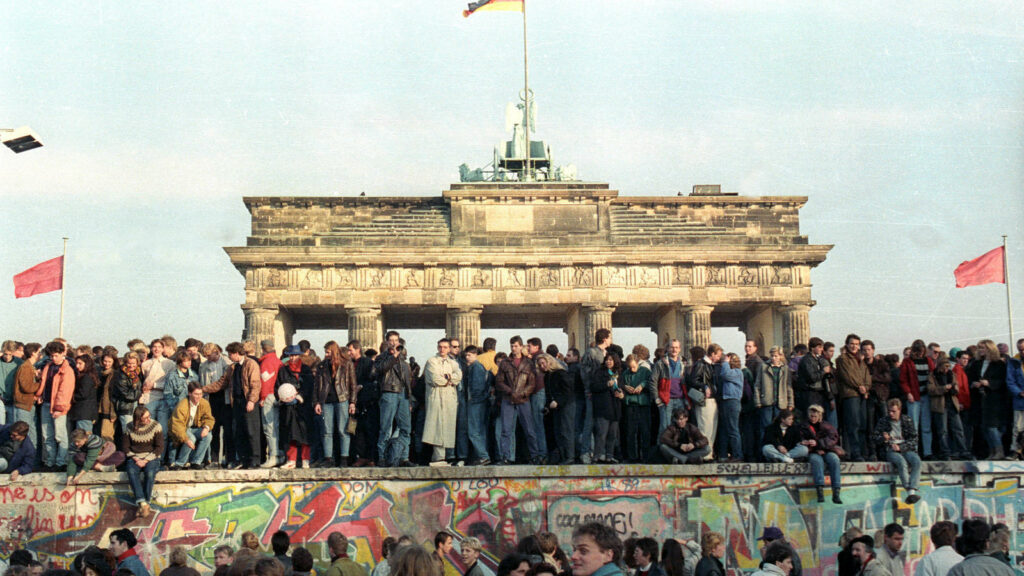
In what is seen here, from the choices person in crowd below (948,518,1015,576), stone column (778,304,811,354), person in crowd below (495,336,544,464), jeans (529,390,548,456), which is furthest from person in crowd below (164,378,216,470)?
stone column (778,304,811,354)

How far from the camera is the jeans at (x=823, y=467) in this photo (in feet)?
48.2

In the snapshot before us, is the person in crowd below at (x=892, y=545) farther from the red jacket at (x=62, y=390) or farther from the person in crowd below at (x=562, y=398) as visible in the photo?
the red jacket at (x=62, y=390)

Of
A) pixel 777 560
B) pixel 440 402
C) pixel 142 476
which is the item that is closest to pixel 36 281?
pixel 142 476

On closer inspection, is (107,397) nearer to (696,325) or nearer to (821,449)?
(821,449)

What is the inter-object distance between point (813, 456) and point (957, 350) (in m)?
3.05

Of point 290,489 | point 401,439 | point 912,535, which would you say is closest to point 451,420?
point 401,439

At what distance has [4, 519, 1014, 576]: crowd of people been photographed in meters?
6.71

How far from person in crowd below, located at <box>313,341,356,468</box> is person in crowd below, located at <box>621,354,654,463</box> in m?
3.65

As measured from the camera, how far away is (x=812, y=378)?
15531mm

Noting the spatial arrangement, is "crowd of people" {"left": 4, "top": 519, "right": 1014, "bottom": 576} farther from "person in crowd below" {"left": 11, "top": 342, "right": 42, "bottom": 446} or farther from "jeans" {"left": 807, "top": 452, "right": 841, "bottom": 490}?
"person in crowd below" {"left": 11, "top": 342, "right": 42, "bottom": 446}

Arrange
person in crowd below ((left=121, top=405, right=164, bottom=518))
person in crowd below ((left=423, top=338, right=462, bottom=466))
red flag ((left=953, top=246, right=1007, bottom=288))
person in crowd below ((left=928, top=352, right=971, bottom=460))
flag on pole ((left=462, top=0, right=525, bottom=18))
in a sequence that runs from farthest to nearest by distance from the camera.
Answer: flag on pole ((left=462, top=0, right=525, bottom=18)) < red flag ((left=953, top=246, right=1007, bottom=288)) < person in crowd below ((left=928, top=352, right=971, bottom=460)) < person in crowd below ((left=423, top=338, right=462, bottom=466)) < person in crowd below ((left=121, top=405, right=164, bottom=518))

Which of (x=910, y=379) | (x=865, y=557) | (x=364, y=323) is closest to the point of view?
(x=865, y=557)

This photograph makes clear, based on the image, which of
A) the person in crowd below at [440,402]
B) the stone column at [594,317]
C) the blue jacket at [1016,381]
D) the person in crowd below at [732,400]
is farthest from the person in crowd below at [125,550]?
the stone column at [594,317]

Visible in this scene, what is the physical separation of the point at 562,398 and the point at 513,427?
30.1 inches
